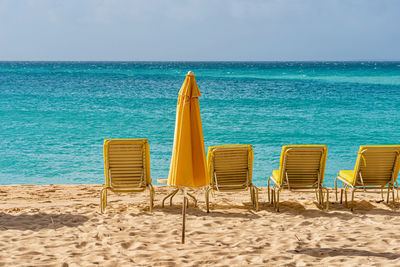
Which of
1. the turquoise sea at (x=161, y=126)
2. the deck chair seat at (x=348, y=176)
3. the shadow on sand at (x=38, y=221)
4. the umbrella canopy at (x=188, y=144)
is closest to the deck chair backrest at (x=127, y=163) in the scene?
the shadow on sand at (x=38, y=221)

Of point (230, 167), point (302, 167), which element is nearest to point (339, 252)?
point (302, 167)

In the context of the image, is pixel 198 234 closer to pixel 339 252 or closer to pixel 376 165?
pixel 339 252

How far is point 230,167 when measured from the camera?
573 cm

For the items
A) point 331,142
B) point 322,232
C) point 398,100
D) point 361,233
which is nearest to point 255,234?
point 322,232

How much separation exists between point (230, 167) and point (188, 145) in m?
1.35

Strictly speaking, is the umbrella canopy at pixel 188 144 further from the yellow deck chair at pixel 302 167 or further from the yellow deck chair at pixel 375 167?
the yellow deck chair at pixel 375 167

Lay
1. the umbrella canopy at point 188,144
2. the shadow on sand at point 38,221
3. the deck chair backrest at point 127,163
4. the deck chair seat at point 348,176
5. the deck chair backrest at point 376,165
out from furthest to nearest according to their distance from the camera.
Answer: the deck chair seat at point 348,176 → the deck chair backrest at point 376,165 → the deck chair backrest at point 127,163 → the shadow on sand at point 38,221 → the umbrella canopy at point 188,144

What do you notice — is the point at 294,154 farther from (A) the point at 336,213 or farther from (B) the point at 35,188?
(B) the point at 35,188

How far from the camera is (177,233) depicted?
467 cm

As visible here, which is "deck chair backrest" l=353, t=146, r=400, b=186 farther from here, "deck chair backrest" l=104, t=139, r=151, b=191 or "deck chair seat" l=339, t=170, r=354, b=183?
"deck chair backrest" l=104, t=139, r=151, b=191

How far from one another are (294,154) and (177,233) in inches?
76.3

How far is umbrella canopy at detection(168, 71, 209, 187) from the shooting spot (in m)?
4.52

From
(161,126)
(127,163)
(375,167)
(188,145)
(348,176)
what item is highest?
(188,145)

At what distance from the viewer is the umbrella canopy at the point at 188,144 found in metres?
4.52
